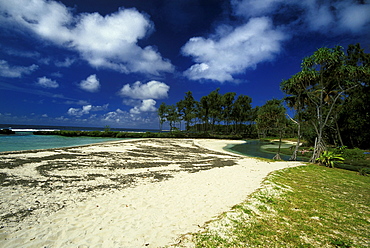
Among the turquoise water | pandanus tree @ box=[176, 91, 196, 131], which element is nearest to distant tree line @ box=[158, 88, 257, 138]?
pandanus tree @ box=[176, 91, 196, 131]

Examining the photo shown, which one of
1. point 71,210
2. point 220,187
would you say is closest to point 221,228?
point 220,187

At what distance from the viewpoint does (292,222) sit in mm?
5043

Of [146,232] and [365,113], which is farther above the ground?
[365,113]

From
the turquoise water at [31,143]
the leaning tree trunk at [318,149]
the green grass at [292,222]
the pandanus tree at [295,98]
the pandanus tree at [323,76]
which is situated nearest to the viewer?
the green grass at [292,222]

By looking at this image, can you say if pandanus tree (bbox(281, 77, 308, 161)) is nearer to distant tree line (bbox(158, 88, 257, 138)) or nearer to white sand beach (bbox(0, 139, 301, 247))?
white sand beach (bbox(0, 139, 301, 247))

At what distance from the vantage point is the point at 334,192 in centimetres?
841

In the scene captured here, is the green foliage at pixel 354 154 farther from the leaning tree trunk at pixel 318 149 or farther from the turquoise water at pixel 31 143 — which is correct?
the turquoise water at pixel 31 143

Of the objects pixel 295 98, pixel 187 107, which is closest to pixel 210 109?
pixel 187 107

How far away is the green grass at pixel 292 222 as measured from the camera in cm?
406

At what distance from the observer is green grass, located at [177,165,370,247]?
4059 mm

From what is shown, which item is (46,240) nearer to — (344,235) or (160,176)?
(160,176)

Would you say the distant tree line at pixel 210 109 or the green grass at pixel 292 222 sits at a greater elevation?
the distant tree line at pixel 210 109

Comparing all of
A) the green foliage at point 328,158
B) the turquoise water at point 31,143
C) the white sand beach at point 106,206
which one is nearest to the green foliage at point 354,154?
the green foliage at point 328,158

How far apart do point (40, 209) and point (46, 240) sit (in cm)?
213
